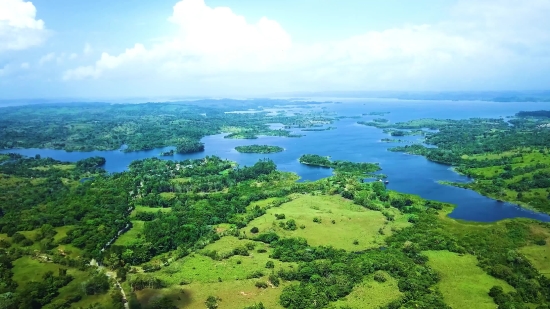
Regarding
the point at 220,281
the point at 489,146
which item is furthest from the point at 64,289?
the point at 489,146

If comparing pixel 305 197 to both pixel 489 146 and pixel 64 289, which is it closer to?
pixel 64 289

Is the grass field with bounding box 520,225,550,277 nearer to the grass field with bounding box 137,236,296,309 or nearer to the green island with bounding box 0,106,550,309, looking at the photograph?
the green island with bounding box 0,106,550,309

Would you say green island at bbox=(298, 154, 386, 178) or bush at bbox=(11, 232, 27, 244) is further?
green island at bbox=(298, 154, 386, 178)

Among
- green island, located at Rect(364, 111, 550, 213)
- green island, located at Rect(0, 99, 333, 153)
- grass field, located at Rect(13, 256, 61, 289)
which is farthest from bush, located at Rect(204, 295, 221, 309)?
green island, located at Rect(0, 99, 333, 153)

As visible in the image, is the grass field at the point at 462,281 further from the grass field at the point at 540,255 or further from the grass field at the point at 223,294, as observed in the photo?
the grass field at the point at 223,294

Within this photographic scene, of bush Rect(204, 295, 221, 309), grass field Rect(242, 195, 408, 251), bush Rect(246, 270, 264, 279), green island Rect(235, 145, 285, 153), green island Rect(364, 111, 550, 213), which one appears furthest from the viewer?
green island Rect(235, 145, 285, 153)
